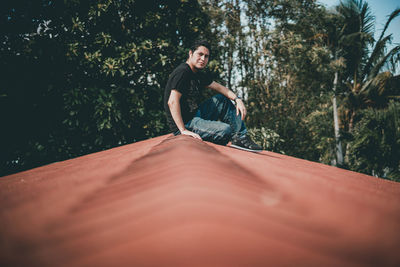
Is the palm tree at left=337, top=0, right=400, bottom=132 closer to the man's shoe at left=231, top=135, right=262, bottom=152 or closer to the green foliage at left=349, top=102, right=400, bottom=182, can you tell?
the green foliage at left=349, top=102, right=400, bottom=182

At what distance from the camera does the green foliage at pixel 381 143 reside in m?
5.84

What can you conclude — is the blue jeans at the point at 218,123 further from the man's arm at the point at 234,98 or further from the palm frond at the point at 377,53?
the palm frond at the point at 377,53

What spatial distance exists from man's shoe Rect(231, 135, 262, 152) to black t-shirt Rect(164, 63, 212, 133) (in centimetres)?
77

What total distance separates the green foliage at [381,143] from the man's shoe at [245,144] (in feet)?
17.9

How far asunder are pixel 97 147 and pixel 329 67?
40.7 feet

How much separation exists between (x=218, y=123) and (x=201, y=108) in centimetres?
71

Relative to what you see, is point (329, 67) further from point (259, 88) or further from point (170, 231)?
point (170, 231)

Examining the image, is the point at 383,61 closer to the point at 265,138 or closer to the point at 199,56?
the point at 265,138

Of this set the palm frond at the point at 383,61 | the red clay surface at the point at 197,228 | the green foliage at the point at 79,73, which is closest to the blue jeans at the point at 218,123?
the red clay surface at the point at 197,228

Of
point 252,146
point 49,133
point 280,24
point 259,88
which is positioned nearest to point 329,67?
point 280,24

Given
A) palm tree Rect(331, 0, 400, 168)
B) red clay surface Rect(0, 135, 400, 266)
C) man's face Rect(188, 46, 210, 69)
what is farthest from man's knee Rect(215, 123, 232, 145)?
palm tree Rect(331, 0, 400, 168)

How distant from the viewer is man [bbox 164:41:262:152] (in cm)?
245

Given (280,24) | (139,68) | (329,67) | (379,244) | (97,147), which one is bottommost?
(97,147)

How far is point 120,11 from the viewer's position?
18.0ft
